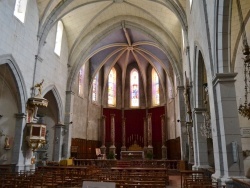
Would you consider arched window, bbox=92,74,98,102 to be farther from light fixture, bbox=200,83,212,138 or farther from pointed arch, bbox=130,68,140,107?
light fixture, bbox=200,83,212,138

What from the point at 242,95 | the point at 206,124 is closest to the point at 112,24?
the point at 206,124

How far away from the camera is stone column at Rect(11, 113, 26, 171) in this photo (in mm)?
11836

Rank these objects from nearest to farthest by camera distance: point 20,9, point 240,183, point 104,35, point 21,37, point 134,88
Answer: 1. point 240,183
2. point 21,37
3. point 20,9
4. point 104,35
5. point 134,88

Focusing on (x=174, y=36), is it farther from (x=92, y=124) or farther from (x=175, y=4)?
(x=92, y=124)

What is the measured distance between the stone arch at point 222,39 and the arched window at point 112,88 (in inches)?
770

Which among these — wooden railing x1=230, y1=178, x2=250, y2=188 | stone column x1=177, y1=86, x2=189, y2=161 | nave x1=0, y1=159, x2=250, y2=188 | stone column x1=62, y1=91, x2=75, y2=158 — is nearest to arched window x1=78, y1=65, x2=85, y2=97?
stone column x1=62, y1=91, x2=75, y2=158

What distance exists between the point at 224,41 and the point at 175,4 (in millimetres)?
7381

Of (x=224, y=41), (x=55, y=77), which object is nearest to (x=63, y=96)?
(x=55, y=77)

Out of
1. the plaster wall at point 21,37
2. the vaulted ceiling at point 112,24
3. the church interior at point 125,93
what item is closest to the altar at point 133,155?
the church interior at point 125,93

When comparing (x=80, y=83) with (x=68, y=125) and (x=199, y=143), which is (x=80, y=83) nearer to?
(x=68, y=125)

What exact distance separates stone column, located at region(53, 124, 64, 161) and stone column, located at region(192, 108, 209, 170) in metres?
9.80

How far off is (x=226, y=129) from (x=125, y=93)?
66.7 feet

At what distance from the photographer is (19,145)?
471 inches

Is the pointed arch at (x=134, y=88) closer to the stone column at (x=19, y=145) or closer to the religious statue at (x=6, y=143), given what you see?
the stone column at (x=19, y=145)
